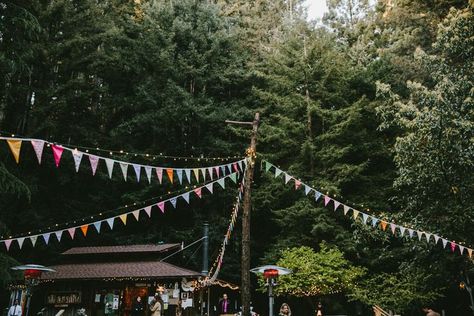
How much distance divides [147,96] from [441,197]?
48.1 feet

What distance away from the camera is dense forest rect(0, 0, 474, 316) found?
63.9ft

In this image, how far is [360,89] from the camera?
22.6m

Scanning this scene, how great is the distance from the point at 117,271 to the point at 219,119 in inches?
369

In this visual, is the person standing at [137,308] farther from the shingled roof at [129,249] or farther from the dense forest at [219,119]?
the dense forest at [219,119]

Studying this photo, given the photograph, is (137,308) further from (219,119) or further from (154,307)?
(219,119)

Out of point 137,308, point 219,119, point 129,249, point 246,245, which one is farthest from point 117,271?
point 219,119

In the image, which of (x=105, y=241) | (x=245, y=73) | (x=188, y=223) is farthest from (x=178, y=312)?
(x=245, y=73)

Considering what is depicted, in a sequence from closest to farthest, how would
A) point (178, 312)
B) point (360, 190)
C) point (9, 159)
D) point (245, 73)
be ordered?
point (178, 312) → point (9, 159) → point (360, 190) → point (245, 73)

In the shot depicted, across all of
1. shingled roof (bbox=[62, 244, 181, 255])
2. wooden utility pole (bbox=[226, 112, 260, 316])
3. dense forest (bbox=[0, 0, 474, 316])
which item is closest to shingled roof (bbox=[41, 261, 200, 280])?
shingled roof (bbox=[62, 244, 181, 255])

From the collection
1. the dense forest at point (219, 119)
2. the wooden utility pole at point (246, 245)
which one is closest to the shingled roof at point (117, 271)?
the dense forest at point (219, 119)

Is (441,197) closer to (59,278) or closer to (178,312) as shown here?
(178,312)

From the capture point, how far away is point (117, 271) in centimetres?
1722

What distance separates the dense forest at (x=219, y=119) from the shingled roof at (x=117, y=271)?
2798 mm

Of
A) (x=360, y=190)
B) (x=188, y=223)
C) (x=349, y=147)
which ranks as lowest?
(x=188, y=223)
